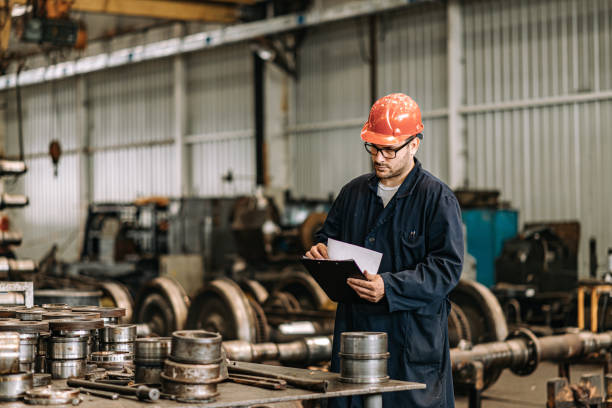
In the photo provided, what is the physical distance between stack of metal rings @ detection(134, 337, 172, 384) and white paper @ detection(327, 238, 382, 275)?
80 centimetres

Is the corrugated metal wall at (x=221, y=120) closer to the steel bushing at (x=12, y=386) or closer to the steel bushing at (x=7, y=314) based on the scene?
the steel bushing at (x=7, y=314)

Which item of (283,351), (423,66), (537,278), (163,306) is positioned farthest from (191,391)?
(423,66)

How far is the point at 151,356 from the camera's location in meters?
2.43

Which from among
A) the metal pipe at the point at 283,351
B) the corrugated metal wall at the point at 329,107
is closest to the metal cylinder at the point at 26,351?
the metal pipe at the point at 283,351

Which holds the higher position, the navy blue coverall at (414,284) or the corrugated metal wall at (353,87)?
the corrugated metal wall at (353,87)

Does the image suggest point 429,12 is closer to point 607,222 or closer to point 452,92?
point 452,92

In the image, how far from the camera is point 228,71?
52.9 feet

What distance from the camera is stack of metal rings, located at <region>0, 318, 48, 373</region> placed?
2545mm

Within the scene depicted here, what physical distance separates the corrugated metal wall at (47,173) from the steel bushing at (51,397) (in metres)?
16.8

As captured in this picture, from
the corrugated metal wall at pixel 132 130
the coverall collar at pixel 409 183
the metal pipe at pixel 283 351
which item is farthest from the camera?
the corrugated metal wall at pixel 132 130

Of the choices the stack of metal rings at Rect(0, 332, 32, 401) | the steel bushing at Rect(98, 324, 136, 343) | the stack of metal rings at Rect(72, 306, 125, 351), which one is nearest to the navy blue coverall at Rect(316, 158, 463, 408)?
the steel bushing at Rect(98, 324, 136, 343)

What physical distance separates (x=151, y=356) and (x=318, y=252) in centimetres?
89

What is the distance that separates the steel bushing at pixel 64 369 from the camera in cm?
270

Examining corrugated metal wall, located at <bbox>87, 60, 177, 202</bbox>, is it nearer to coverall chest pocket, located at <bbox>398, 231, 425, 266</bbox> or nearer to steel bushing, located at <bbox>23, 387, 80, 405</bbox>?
coverall chest pocket, located at <bbox>398, 231, 425, 266</bbox>
